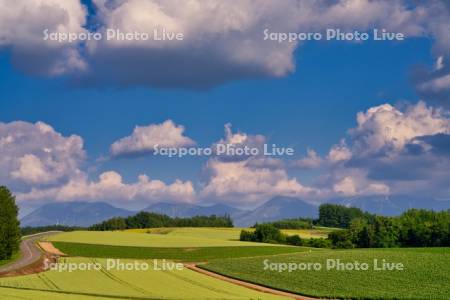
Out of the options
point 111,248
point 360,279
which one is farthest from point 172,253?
point 360,279

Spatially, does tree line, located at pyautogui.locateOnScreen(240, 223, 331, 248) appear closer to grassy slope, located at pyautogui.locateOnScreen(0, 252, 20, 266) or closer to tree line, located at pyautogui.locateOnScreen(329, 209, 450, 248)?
tree line, located at pyautogui.locateOnScreen(329, 209, 450, 248)

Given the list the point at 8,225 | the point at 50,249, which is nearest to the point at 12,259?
the point at 8,225

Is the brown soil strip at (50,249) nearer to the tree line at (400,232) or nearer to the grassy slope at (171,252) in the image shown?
the grassy slope at (171,252)

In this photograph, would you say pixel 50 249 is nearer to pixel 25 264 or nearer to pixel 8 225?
pixel 8 225

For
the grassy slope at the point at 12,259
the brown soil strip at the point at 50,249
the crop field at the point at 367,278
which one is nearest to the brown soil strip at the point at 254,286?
the crop field at the point at 367,278

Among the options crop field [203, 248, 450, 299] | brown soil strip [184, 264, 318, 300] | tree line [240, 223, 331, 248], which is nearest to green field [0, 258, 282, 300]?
brown soil strip [184, 264, 318, 300]

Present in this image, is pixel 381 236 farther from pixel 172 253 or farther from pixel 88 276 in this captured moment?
pixel 88 276
